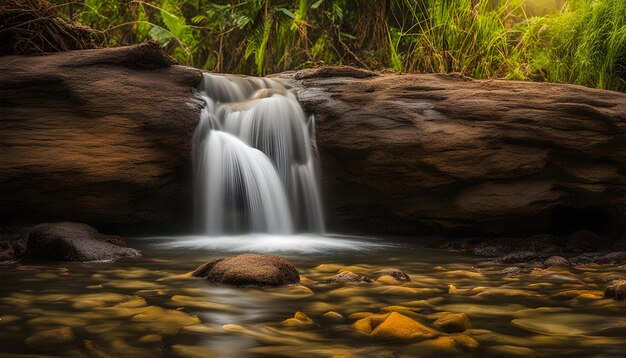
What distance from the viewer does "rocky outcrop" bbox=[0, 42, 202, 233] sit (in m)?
4.95

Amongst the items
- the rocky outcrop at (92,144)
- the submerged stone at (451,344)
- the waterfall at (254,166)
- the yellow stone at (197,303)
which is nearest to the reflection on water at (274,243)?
the waterfall at (254,166)

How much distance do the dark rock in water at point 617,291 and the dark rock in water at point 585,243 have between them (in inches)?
78.9

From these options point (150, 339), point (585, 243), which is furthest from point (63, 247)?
point (585, 243)

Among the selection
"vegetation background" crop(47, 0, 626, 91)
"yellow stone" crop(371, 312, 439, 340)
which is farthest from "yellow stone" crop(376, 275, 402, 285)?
"vegetation background" crop(47, 0, 626, 91)

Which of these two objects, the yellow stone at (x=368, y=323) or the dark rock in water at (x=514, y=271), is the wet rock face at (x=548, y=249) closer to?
the dark rock in water at (x=514, y=271)

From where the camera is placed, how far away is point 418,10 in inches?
329

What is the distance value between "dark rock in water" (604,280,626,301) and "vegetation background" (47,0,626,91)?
4166 mm

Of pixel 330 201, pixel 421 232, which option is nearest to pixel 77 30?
pixel 330 201

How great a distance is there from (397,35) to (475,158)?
357 cm

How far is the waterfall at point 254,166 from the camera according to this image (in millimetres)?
5477

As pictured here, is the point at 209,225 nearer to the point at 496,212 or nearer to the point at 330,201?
the point at 330,201

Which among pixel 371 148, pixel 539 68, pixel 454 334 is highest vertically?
pixel 539 68

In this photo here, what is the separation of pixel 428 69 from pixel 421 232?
2.62 m

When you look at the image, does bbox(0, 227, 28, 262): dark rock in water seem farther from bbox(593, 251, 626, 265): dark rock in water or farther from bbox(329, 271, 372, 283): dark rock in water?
bbox(593, 251, 626, 265): dark rock in water
